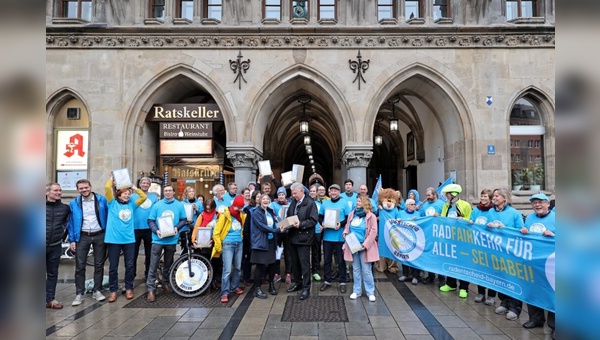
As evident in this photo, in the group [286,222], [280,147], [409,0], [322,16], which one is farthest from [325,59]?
[280,147]

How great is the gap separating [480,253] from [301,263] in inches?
119

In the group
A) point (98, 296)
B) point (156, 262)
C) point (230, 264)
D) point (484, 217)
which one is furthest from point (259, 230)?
point (484, 217)

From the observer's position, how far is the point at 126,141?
12.7 metres

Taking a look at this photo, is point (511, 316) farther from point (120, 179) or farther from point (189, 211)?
point (120, 179)

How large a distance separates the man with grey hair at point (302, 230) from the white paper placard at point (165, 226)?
Result: 6.87 feet

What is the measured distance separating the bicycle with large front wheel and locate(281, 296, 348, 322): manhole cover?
155 centimetres

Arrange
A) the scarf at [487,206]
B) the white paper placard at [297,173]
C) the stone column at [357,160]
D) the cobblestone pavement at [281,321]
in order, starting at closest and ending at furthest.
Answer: the cobblestone pavement at [281,321]
the scarf at [487,206]
the white paper placard at [297,173]
the stone column at [357,160]

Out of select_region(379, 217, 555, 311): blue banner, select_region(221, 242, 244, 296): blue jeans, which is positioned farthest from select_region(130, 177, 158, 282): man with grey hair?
select_region(379, 217, 555, 311): blue banner

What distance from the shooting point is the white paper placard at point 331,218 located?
7324 mm

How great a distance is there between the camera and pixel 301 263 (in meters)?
7.09

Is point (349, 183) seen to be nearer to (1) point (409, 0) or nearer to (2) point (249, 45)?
(2) point (249, 45)

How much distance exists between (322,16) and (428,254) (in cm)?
900

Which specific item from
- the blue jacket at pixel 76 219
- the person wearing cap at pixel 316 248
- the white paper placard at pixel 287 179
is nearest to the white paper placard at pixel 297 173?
the white paper placard at pixel 287 179

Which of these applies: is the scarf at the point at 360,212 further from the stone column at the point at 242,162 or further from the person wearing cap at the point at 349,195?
the stone column at the point at 242,162
